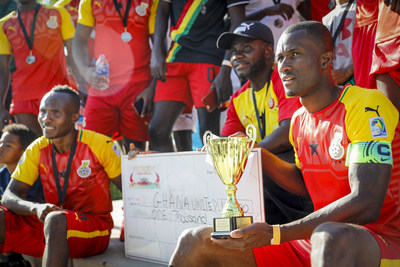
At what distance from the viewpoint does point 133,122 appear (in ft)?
15.9

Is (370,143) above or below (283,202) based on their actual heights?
above

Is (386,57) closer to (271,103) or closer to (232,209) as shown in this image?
(271,103)

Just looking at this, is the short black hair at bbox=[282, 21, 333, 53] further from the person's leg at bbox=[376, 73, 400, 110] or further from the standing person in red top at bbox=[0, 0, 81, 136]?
the standing person in red top at bbox=[0, 0, 81, 136]

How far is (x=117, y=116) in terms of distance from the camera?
4.90m

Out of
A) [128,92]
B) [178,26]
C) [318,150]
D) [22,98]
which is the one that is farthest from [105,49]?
[318,150]

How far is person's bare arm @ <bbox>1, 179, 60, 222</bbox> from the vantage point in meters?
3.49

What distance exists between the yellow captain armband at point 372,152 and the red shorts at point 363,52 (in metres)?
1.28

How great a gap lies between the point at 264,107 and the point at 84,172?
150cm

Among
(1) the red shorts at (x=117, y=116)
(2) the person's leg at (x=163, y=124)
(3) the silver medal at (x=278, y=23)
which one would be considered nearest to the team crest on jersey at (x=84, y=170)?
(2) the person's leg at (x=163, y=124)

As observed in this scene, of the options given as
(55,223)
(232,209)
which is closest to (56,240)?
(55,223)

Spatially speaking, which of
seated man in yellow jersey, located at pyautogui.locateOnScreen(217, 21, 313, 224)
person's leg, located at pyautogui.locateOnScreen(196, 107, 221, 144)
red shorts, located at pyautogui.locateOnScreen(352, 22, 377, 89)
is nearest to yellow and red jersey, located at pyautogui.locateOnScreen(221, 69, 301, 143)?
seated man in yellow jersey, located at pyautogui.locateOnScreen(217, 21, 313, 224)

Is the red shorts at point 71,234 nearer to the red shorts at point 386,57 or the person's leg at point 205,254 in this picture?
the person's leg at point 205,254

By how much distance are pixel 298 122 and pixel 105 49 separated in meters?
2.93

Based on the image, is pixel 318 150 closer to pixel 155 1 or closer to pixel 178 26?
pixel 178 26
